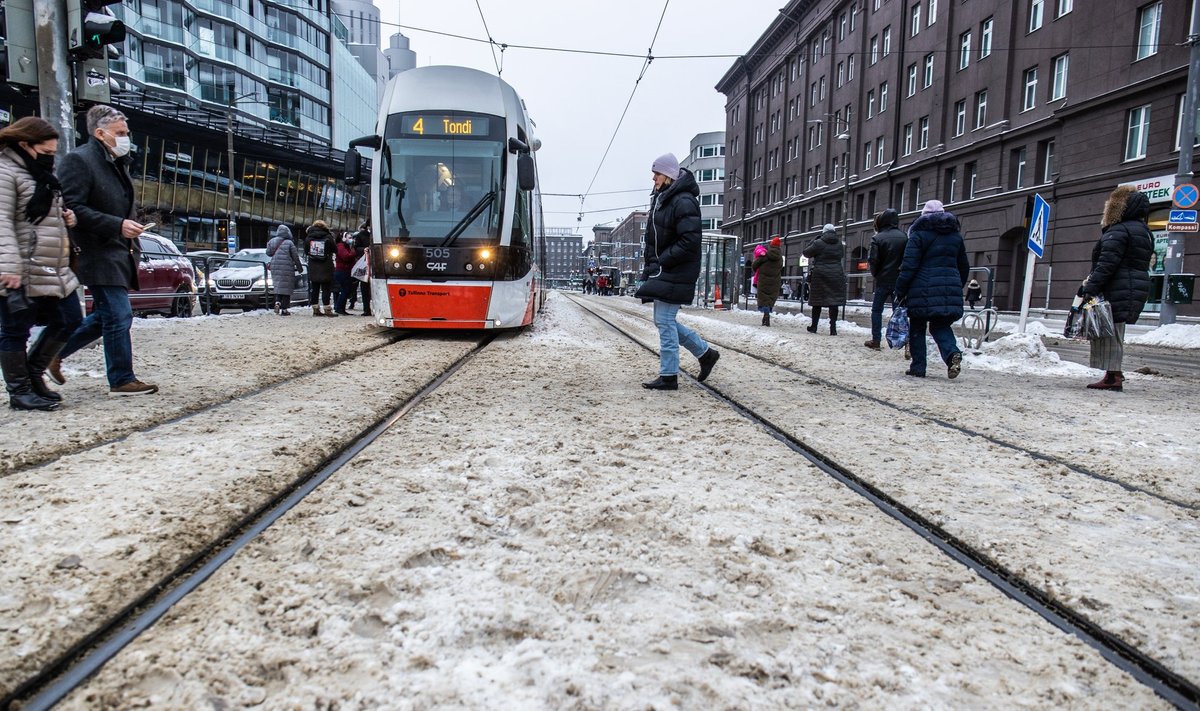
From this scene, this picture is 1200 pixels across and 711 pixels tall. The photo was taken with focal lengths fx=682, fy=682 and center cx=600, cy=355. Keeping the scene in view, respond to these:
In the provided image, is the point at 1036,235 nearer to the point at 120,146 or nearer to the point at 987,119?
the point at 120,146

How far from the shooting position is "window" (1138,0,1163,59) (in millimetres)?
21797

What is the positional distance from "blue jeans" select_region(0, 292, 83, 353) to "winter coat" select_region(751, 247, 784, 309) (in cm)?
1316

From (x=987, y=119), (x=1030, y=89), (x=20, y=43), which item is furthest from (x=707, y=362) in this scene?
(x=987, y=119)

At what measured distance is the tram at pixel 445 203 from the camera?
9555mm

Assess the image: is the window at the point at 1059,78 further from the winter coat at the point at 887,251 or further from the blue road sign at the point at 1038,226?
the winter coat at the point at 887,251

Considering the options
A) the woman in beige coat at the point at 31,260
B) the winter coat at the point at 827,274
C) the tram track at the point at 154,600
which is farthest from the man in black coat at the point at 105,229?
the winter coat at the point at 827,274

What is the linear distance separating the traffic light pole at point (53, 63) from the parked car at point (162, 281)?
5622 millimetres

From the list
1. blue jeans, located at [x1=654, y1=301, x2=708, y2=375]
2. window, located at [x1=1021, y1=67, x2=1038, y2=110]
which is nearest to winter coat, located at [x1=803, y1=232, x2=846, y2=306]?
blue jeans, located at [x1=654, y1=301, x2=708, y2=375]

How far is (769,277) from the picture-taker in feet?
51.2

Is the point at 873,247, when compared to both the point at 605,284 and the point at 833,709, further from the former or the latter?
the point at 605,284

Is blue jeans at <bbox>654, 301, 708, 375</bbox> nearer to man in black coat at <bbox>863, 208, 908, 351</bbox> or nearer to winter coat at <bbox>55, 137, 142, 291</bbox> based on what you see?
winter coat at <bbox>55, 137, 142, 291</bbox>

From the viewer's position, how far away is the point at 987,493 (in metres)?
3.13

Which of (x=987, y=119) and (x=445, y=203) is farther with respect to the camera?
(x=987, y=119)

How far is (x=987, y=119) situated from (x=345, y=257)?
95.8 feet
